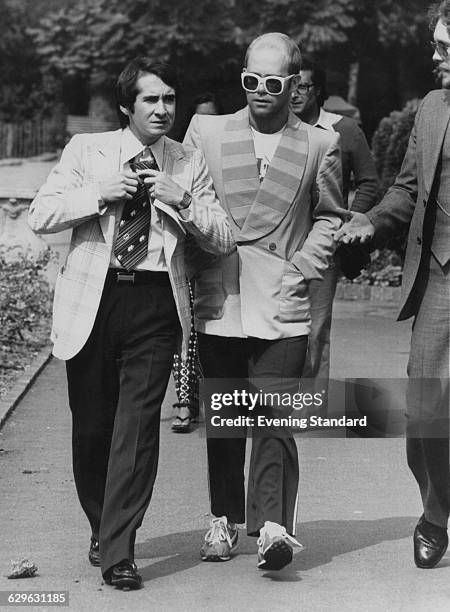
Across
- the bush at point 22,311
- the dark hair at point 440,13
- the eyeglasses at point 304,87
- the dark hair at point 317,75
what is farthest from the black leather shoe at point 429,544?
the bush at point 22,311

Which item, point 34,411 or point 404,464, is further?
point 34,411

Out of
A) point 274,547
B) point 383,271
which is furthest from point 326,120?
point 383,271

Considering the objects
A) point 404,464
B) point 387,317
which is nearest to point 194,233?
point 404,464

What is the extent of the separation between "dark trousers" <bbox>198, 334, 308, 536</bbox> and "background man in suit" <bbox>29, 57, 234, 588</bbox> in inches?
10.4

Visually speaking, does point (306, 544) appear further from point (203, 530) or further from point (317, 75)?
point (317, 75)

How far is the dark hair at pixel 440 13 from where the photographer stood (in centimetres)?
577

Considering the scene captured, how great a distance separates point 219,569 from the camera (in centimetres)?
591

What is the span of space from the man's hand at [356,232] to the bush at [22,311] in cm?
531

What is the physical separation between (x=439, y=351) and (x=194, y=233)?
1.05 metres

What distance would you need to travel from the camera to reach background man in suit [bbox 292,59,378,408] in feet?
28.2

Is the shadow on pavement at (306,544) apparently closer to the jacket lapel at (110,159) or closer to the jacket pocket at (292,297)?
the jacket pocket at (292,297)

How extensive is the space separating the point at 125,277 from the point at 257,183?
66cm

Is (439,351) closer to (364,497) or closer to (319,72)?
(364,497)

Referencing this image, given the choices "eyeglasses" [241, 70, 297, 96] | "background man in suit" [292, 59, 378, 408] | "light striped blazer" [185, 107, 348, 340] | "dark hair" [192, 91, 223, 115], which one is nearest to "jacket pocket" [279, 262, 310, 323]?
"light striped blazer" [185, 107, 348, 340]
